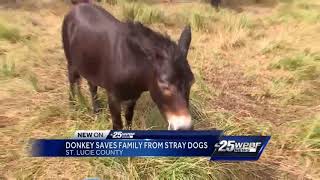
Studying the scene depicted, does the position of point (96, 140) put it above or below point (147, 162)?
above

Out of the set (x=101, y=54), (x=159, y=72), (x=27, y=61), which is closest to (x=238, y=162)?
(x=159, y=72)

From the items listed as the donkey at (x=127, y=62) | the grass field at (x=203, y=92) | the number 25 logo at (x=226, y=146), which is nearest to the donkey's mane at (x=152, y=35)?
the donkey at (x=127, y=62)

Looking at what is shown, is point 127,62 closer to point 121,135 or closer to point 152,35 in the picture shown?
point 152,35

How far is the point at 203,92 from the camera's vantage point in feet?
17.1

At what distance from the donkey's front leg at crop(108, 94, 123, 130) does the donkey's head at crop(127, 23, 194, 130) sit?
0.56m

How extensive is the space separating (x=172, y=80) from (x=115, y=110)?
0.95 meters

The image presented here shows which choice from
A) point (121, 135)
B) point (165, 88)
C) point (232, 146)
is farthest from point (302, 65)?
point (121, 135)

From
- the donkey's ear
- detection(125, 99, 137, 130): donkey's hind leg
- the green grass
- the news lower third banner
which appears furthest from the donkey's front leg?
the green grass

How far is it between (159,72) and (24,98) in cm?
235

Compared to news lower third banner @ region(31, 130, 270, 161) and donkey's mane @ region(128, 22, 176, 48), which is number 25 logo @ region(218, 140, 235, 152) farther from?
donkey's mane @ region(128, 22, 176, 48)

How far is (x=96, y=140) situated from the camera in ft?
9.70

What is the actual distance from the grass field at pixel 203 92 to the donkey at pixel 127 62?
384 mm

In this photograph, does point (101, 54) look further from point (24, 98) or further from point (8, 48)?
point (8, 48)

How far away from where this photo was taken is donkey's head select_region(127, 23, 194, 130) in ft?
9.82
